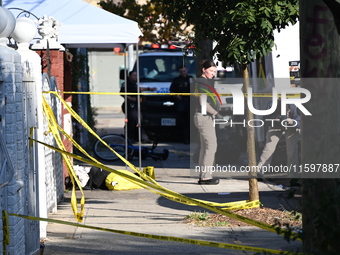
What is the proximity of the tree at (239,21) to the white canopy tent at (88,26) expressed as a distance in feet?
9.95

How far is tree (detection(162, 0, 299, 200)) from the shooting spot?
28.1ft

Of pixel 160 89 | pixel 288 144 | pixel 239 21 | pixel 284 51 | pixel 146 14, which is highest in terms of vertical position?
pixel 146 14

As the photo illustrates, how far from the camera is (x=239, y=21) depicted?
856 centimetres

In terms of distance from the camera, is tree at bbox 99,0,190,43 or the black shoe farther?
tree at bbox 99,0,190,43

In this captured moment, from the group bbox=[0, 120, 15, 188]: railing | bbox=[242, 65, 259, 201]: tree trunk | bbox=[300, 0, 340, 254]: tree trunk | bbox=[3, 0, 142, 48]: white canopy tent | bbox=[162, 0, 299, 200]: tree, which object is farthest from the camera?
bbox=[3, 0, 142, 48]: white canopy tent

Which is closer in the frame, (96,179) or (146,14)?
(96,179)

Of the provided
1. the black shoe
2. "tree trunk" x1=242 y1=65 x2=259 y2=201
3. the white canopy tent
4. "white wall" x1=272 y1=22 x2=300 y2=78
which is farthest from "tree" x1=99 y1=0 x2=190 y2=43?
"tree trunk" x1=242 y1=65 x2=259 y2=201

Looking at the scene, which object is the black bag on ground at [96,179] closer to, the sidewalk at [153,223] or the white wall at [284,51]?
the sidewalk at [153,223]

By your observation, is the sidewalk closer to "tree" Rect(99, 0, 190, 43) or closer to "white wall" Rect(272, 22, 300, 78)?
"white wall" Rect(272, 22, 300, 78)

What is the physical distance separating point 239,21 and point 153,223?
2.59m

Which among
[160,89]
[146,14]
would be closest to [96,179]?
[160,89]

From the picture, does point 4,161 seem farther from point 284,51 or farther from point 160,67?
point 160,67

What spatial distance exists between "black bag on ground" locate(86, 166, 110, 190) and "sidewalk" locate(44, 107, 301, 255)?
0.15m

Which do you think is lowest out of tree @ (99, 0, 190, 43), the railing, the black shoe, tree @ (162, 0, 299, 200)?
the black shoe
